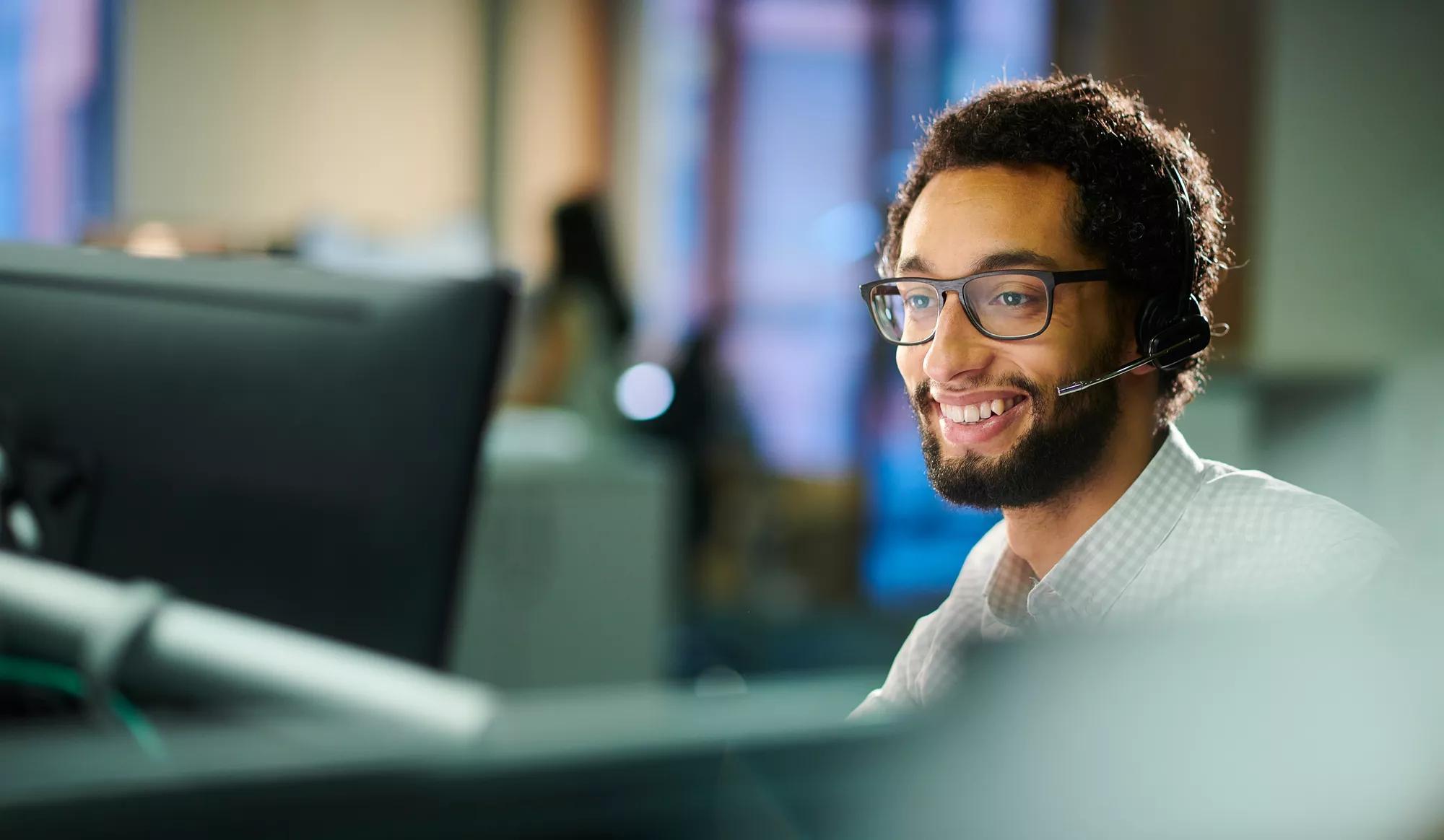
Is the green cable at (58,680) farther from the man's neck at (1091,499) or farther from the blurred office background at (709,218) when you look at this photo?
the man's neck at (1091,499)

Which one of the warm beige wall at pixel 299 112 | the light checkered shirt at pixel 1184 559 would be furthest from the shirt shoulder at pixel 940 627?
the warm beige wall at pixel 299 112

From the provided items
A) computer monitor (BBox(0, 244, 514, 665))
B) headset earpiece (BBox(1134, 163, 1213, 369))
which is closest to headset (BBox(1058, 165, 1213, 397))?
headset earpiece (BBox(1134, 163, 1213, 369))

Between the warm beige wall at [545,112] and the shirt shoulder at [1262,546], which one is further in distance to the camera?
the warm beige wall at [545,112]

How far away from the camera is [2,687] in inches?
24.7

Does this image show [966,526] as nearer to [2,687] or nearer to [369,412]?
[369,412]

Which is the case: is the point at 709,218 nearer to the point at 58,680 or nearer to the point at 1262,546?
the point at 58,680

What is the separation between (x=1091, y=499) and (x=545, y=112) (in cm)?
455

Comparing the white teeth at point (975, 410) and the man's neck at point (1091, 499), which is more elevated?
the white teeth at point (975, 410)

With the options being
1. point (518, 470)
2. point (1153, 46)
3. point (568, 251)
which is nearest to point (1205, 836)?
point (1153, 46)

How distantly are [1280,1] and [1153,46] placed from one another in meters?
0.05

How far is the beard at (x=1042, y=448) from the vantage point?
0.66ft

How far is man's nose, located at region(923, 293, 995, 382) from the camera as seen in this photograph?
8.2 inches

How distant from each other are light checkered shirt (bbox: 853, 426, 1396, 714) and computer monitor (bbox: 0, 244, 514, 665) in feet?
1.20

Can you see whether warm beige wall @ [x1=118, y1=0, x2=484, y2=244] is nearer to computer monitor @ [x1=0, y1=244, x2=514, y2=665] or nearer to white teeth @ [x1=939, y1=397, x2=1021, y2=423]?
computer monitor @ [x1=0, y1=244, x2=514, y2=665]
